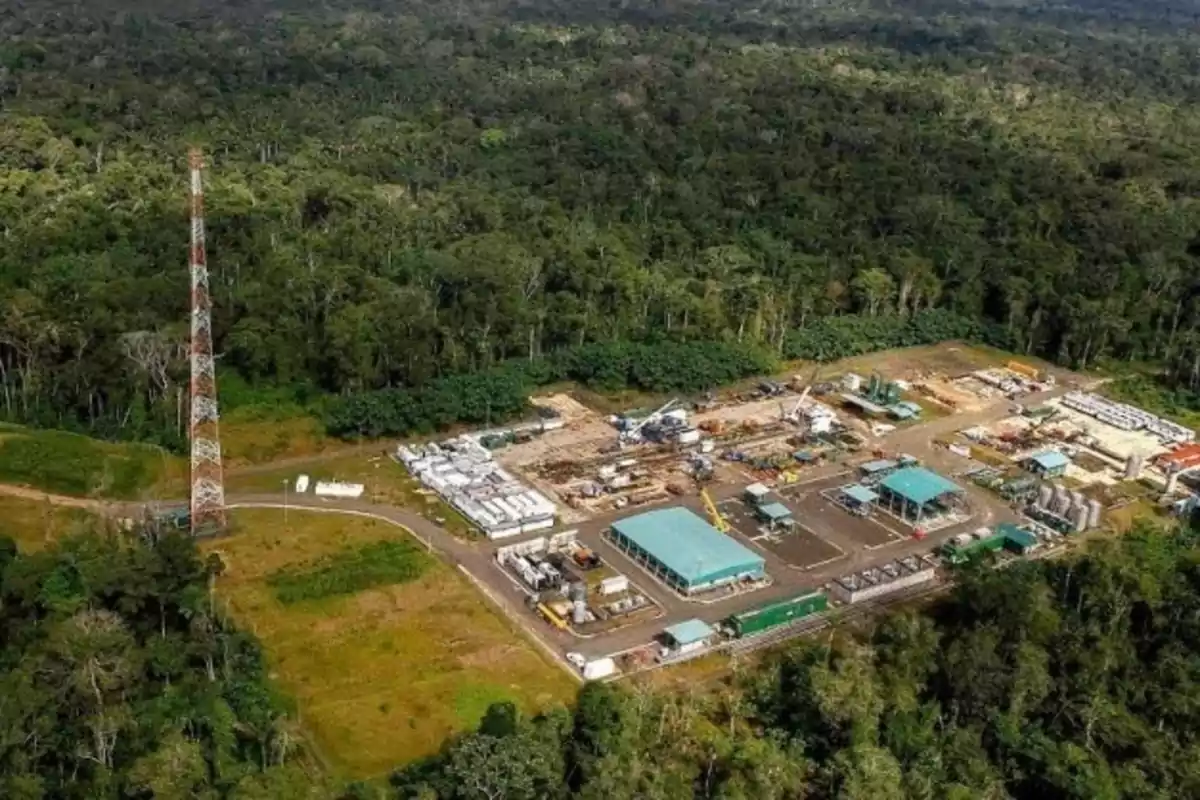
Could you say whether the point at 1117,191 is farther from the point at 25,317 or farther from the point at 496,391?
the point at 25,317

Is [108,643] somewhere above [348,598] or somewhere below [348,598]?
above

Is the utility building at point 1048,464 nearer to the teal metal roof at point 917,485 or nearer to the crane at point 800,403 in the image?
the teal metal roof at point 917,485

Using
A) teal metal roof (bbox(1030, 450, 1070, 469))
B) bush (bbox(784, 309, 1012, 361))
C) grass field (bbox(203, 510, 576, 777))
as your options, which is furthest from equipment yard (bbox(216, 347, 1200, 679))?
bush (bbox(784, 309, 1012, 361))

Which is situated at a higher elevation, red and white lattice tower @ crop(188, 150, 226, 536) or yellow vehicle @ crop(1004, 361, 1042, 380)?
red and white lattice tower @ crop(188, 150, 226, 536)

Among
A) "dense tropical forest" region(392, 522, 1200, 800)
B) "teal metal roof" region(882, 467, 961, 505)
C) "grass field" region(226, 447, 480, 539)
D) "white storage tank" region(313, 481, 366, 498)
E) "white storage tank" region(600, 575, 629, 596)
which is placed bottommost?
"grass field" region(226, 447, 480, 539)

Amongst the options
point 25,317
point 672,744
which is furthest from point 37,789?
point 25,317

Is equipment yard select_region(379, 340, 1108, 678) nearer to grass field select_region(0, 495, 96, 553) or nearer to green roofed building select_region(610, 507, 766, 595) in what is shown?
green roofed building select_region(610, 507, 766, 595)
